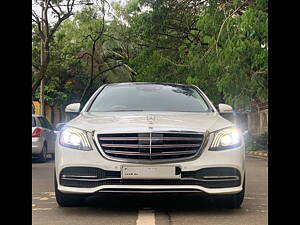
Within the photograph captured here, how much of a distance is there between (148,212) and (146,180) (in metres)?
0.59

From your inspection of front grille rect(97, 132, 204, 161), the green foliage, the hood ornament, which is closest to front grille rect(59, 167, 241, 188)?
front grille rect(97, 132, 204, 161)

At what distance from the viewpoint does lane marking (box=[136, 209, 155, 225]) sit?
219 inches

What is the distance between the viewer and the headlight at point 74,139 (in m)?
5.93

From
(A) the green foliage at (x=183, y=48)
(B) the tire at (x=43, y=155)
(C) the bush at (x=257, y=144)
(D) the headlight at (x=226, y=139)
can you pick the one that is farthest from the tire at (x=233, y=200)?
(C) the bush at (x=257, y=144)

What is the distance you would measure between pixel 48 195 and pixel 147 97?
192cm

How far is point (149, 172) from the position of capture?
5.72m

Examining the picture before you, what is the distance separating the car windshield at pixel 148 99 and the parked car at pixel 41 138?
7142 mm

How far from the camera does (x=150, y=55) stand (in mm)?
29672

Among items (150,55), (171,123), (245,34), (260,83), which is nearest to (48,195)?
(171,123)

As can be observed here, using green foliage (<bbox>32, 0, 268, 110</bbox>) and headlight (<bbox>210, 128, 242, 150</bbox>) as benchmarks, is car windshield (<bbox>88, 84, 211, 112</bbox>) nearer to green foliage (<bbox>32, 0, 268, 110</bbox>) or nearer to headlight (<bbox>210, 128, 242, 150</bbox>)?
headlight (<bbox>210, 128, 242, 150</bbox>)

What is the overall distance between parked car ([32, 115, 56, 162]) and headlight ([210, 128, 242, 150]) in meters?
9.08

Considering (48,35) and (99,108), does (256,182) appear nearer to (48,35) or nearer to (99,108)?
(99,108)
